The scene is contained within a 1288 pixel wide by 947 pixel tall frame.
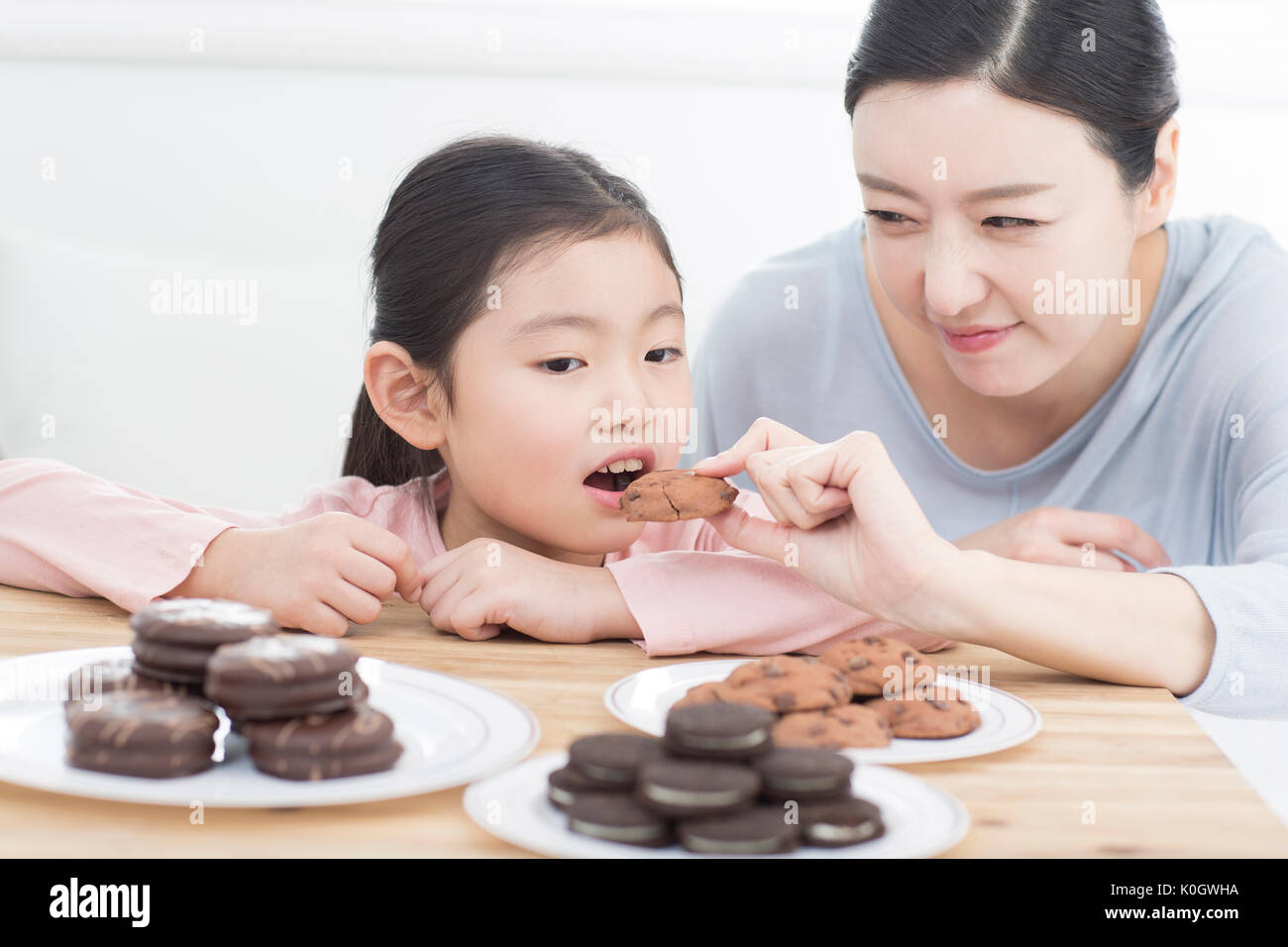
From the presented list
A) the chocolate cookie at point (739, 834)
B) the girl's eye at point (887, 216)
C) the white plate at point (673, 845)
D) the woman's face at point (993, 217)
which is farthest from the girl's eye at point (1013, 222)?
the chocolate cookie at point (739, 834)

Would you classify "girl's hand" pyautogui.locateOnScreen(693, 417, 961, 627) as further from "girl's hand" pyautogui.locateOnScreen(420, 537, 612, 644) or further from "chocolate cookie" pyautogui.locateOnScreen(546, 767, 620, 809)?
"chocolate cookie" pyautogui.locateOnScreen(546, 767, 620, 809)

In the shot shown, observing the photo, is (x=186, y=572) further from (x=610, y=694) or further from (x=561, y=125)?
(x=561, y=125)

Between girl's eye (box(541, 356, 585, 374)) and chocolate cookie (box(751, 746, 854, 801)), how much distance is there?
715mm

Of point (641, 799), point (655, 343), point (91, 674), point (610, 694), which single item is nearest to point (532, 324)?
point (655, 343)

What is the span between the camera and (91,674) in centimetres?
72

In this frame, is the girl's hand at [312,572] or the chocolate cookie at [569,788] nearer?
the chocolate cookie at [569,788]

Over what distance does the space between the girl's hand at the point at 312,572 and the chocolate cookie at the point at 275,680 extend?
1.34 feet

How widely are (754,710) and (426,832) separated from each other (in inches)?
7.3

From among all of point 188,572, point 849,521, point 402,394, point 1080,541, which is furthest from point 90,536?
point 1080,541

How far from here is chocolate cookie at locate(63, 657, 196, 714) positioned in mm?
697

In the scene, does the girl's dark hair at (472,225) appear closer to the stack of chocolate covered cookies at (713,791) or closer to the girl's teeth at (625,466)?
the girl's teeth at (625,466)

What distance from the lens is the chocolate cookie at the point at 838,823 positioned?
579 millimetres

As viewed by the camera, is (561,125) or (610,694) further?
(561,125)
